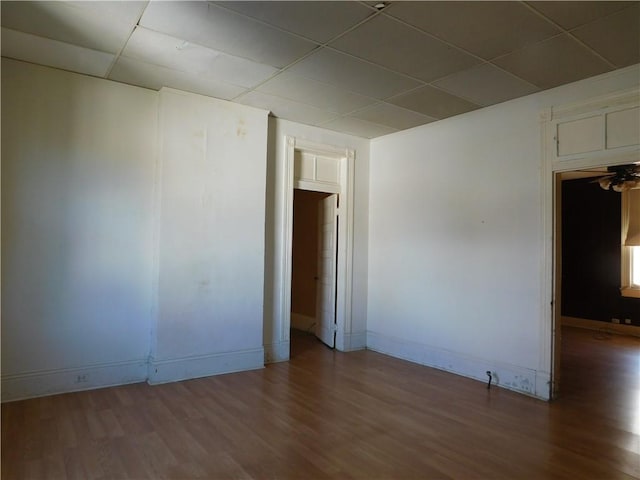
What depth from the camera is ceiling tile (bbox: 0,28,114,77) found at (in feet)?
11.1

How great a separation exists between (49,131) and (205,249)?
6.09 ft

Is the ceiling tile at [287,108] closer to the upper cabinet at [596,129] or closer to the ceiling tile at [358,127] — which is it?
the ceiling tile at [358,127]

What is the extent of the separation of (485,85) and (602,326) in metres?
6.74

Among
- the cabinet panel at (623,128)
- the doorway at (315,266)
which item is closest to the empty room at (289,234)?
the cabinet panel at (623,128)

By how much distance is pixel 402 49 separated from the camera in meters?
3.42

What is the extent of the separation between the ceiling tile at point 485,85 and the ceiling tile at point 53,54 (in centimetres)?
319

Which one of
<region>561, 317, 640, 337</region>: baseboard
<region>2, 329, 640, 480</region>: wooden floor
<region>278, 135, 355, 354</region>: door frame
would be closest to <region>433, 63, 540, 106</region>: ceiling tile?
<region>278, 135, 355, 354</region>: door frame

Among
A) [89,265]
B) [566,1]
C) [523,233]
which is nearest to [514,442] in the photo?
[523,233]

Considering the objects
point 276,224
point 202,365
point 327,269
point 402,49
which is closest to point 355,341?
point 327,269

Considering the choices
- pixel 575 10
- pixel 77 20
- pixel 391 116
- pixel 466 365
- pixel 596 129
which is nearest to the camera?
pixel 575 10

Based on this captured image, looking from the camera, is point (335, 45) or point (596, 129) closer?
point (335, 45)

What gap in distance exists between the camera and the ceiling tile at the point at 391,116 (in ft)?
16.0

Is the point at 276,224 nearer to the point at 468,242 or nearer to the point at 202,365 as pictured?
the point at 202,365

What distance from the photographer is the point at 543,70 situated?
3752mm
